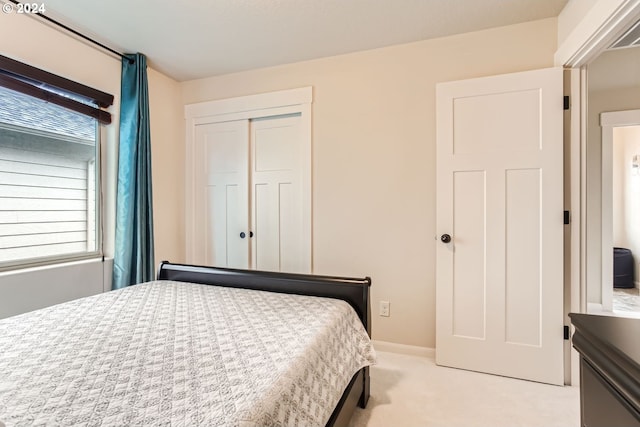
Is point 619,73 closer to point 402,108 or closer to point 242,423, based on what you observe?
point 402,108

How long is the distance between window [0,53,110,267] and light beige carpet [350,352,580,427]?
2.42m

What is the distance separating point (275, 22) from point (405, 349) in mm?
2687

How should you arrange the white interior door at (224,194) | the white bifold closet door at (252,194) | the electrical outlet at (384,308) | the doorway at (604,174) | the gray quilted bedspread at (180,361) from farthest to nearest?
the doorway at (604,174) → the white interior door at (224,194) → the white bifold closet door at (252,194) → the electrical outlet at (384,308) → the gray quilted bedspread at (180,361)

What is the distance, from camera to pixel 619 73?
2824 millimetres

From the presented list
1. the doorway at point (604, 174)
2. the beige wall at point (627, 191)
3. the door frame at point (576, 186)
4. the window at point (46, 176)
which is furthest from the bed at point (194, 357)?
the beige wall at point (627, 191)

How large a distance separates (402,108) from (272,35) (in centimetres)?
117

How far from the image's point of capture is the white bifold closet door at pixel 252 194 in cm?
281

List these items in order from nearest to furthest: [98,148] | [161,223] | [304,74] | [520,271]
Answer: [520,271], [98,148], [304,74], [161,223]

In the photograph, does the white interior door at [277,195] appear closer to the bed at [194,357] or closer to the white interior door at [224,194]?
the white interior door at [224,194]

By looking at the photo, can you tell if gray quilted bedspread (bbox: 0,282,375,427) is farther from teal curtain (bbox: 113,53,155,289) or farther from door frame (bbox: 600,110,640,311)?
door frame (bbox: 600,110,640,311)

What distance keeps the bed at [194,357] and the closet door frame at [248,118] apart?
1.02 m

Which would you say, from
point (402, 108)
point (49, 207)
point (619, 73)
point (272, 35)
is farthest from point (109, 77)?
point (619, 73)

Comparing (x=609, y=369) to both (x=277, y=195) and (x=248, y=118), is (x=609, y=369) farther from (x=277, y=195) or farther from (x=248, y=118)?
(x=248, y=118)

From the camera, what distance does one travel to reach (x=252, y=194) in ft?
9.70
